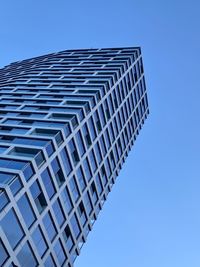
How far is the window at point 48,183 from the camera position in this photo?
144ft

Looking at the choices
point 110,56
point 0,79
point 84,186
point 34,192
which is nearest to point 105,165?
point 84,186

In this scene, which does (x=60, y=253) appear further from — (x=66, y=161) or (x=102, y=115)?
(x=102, y=115)

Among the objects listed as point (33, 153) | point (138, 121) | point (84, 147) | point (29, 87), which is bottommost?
point (138, 121)

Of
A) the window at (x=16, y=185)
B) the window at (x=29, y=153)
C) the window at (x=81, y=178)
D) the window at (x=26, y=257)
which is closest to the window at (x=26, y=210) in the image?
the window at (x=16, y=185)

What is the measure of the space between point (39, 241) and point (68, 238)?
771 centimetres

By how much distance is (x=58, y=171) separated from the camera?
156ft

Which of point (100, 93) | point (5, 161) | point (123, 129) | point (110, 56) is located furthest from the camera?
point (110, 56)

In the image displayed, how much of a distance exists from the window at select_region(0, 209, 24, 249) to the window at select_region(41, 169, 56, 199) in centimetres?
629

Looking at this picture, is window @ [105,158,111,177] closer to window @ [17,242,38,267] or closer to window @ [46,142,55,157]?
window @ [46,142,55,157]

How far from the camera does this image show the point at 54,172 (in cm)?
4606

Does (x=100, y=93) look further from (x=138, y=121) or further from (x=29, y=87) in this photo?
(x=138, y=121)

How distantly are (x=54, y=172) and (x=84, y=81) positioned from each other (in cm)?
2433

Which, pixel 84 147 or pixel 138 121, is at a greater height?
pixel 84 147

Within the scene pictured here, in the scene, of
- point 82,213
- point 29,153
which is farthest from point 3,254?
point 82,213
